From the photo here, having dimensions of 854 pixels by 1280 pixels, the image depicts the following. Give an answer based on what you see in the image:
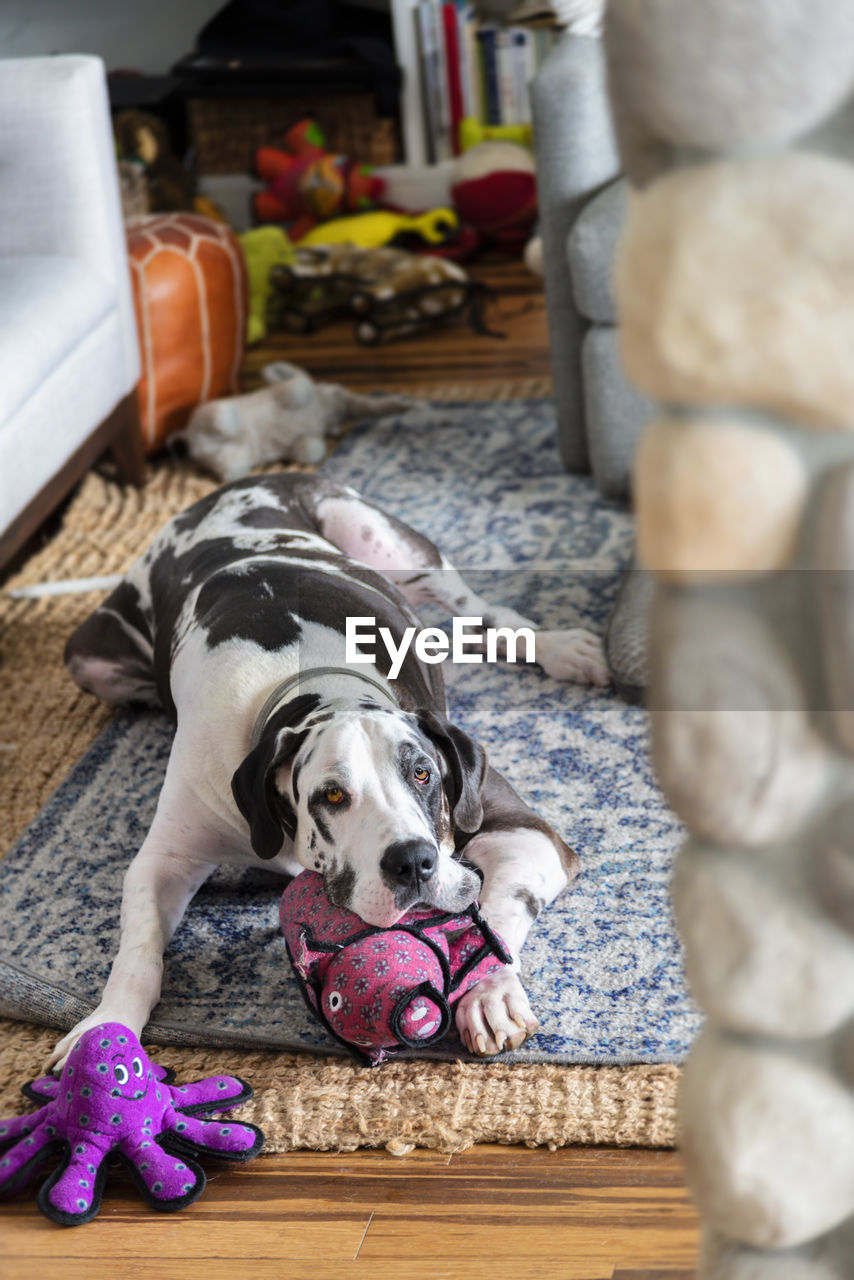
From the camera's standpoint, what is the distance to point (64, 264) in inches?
116

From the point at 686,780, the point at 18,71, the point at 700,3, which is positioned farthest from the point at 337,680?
the point at 18,71

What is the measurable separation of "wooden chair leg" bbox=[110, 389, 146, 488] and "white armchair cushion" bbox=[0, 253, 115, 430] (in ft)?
0.81

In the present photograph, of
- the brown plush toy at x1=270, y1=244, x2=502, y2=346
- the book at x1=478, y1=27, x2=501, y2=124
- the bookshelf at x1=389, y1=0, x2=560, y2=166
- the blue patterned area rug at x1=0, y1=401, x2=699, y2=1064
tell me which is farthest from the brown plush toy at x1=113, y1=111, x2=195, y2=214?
the blue patterned area rug at x1=0, y1=401, x2=699, y2=1064

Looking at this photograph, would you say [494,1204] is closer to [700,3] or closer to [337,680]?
[337,680]

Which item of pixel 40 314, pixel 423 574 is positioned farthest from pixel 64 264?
pixel 423 574

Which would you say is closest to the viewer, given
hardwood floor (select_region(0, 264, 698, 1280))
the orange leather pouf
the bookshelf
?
hardwood floor (select_region(0, 264, 698, 1280))

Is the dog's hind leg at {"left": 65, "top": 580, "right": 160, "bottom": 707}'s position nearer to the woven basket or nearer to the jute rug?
the jute rug

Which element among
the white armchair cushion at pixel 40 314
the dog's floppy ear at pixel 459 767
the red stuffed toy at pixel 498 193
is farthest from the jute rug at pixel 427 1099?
the red stuffed toy at pixel 498 193

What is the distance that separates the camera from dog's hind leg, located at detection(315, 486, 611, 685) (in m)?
2.27

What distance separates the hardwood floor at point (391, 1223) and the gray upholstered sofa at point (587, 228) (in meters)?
1.75

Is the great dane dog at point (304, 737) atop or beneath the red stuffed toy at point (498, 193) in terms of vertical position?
Result: atop

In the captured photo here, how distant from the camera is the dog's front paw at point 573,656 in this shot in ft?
7.32

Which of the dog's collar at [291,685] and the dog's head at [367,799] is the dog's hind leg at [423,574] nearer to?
the dog's collar at [291,685]

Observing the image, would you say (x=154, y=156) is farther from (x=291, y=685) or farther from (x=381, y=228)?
(x=291, y=685)
